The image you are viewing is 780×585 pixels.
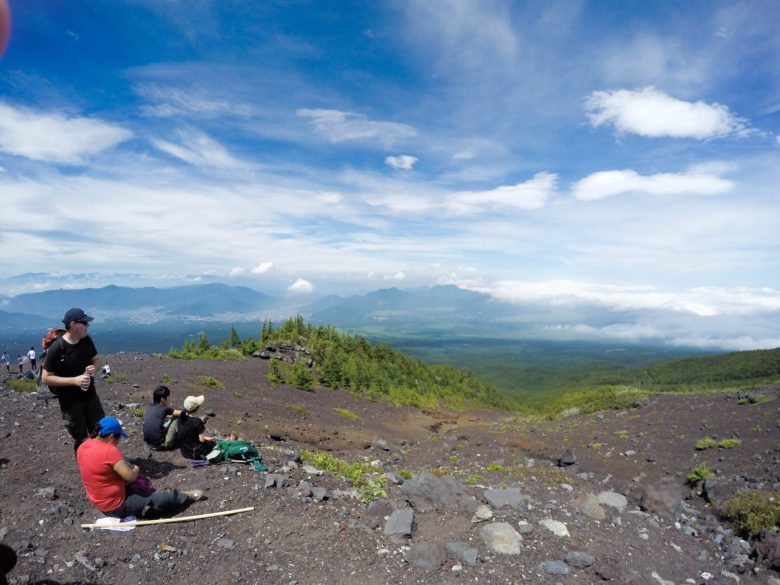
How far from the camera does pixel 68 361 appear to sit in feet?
23.4

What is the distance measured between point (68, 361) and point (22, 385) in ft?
41.4

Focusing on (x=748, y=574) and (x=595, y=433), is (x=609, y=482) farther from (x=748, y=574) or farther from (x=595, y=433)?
(x=595, y=433)

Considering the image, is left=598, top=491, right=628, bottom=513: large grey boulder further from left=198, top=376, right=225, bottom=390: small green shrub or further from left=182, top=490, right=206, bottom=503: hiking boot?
left=198, top=376, right=225, bottom=390: small green shrub

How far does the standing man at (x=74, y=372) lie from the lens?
7016mm

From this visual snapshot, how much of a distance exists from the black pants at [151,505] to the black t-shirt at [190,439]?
98.0 inches

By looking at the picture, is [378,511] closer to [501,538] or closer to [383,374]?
[501,538]

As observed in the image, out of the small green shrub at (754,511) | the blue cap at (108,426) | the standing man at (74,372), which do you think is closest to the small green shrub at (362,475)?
the blue cap at (108,426)

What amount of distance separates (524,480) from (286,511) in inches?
307

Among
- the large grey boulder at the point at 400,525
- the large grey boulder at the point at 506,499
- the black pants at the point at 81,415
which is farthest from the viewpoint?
the large grey boulder at the point at 506,499

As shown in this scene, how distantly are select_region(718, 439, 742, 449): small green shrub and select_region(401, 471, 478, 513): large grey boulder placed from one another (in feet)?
39.7

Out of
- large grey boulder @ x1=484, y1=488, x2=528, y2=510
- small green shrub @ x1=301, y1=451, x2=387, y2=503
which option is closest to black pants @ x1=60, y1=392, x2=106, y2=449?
small green shrub @ x1=301, y1=451, x2=387, y2=503

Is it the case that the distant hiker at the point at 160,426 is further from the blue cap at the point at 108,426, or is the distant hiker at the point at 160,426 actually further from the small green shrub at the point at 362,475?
the small green shrub at the point at 362,475

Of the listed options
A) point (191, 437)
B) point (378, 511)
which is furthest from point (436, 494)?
point (191, 437)

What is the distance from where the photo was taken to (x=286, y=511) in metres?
8.14
